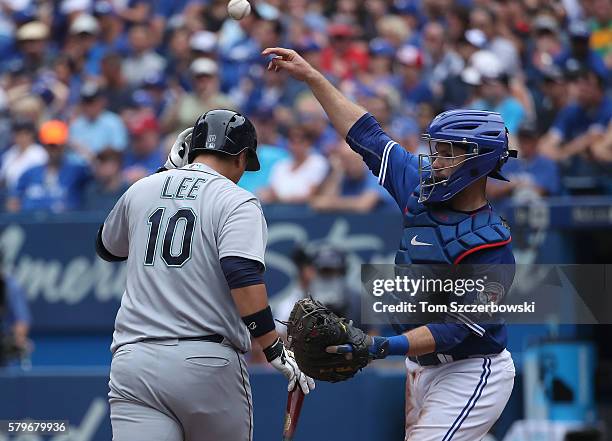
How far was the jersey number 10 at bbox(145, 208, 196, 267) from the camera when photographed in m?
4.94

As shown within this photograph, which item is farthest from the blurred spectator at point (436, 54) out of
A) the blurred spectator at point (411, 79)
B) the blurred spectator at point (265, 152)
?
the blurred spectator at point (265, 152)

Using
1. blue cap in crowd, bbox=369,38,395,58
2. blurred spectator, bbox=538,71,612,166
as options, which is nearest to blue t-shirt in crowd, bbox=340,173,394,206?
blurred spectator, bbox=538,71,612,166

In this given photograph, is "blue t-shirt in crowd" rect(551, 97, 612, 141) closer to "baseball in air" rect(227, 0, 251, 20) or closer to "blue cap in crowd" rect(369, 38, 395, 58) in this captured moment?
"blue cap in crowd" rect(369, 38, 395, 58)

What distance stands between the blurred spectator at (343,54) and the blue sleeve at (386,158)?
20.7 feet

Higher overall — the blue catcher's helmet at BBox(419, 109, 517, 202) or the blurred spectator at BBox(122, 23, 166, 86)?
the blurred spectator at BBox(122, 23, 166, 86)

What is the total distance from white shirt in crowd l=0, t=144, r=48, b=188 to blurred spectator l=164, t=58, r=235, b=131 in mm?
1309

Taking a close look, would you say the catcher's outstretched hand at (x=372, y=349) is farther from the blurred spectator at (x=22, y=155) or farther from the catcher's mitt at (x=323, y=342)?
the blurred spectator at (x=22, y=155)

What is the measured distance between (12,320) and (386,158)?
5.50m

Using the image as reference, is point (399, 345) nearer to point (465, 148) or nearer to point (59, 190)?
point (465, 148)

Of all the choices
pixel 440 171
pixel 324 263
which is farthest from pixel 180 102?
pixel 440 171

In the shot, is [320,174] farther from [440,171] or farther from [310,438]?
[440,171]

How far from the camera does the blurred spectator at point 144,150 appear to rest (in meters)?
11.4

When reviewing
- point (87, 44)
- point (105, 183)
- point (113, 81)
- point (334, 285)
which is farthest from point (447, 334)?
point (87, 44)

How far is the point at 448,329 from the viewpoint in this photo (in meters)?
4.97
